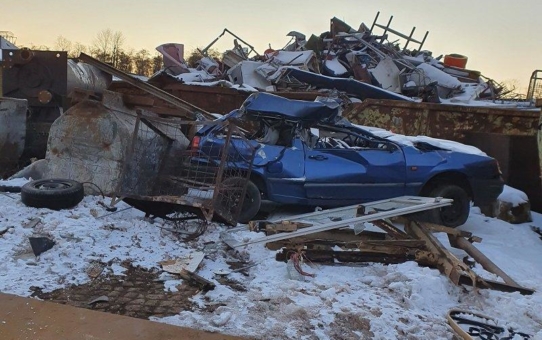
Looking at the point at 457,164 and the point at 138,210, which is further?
the point at 457,164

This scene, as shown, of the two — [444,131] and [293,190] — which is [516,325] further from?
[444,131]

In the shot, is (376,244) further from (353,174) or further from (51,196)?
(51,196)

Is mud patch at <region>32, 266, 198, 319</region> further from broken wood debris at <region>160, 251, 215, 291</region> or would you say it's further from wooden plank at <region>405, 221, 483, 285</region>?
wooden plank at <region>405, 221, 483, 285</region>

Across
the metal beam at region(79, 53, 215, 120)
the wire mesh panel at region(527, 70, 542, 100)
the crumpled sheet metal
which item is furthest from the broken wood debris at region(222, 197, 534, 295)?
the wire mesh panel at region(527, 70, 542, 100)

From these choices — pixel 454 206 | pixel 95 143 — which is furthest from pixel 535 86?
pixel 95 143

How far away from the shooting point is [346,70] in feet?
46.5

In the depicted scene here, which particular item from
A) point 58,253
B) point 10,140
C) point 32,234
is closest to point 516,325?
point 58,253

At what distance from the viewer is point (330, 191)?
6.80 m

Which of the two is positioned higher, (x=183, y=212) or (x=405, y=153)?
(x=405, y=153)

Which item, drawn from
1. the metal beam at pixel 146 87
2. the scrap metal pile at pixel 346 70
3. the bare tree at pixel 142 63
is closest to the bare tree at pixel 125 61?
the bare tree at pixel 142 63

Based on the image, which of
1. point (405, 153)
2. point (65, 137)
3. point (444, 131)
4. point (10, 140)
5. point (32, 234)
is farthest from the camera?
point (444, 131)

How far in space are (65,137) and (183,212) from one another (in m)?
2.15

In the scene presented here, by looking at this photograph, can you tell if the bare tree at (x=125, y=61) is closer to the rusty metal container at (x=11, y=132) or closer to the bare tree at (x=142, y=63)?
the bare tree at (x=142, y=63)

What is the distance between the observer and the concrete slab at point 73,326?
79.7 inches
